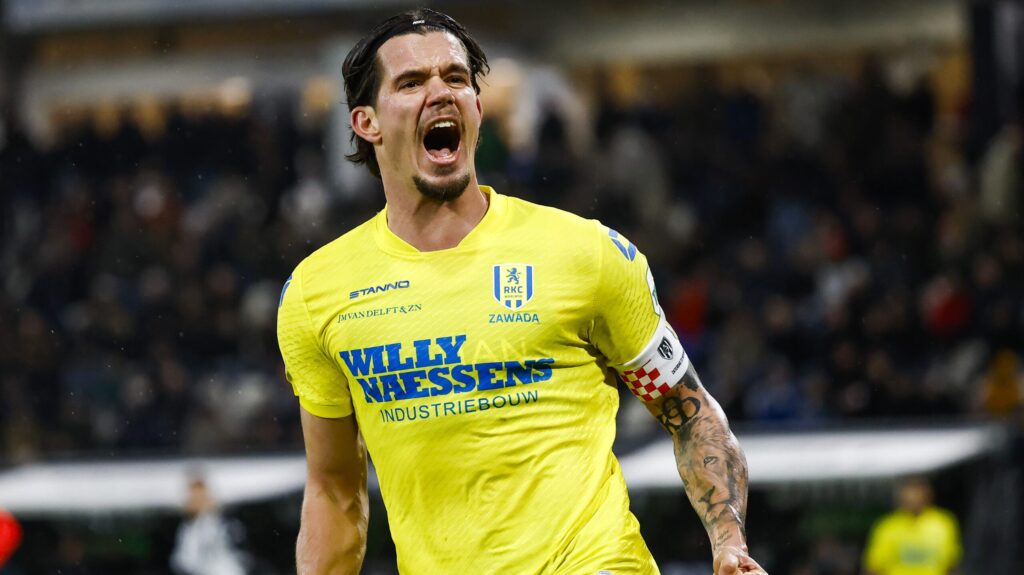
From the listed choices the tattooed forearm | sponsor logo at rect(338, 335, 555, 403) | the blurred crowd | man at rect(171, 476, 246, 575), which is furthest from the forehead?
man at rect(171, 476, 246, 575)

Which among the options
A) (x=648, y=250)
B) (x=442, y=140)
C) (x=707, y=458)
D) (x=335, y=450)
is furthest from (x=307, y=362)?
(x=648, y=250)

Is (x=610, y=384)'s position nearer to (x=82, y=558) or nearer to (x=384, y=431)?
(x=384, y=431)

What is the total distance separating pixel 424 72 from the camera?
4.07 meters

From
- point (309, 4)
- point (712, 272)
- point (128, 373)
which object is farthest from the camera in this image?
point (309, 4)

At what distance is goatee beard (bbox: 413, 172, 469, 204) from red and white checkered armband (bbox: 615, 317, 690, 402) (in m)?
0.61

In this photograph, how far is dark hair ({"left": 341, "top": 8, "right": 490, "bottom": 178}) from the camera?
4.17 meters

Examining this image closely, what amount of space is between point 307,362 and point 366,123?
65 cm

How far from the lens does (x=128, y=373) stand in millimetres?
16922

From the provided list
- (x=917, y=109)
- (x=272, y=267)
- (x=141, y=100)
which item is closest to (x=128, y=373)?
(x=272, y=267)

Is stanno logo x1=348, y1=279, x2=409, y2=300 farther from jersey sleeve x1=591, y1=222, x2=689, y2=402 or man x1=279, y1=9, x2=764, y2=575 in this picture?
jersey sleeve x1=591, y1=222, x2=689, y2=402

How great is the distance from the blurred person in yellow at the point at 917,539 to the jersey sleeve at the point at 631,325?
8996 millimetres

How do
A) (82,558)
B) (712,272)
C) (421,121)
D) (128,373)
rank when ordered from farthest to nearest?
1. (128,373)
2. (712,272)
3. (82,558)
4. (421,121)

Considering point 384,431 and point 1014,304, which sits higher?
point 384,431

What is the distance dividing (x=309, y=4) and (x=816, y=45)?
6.24m
